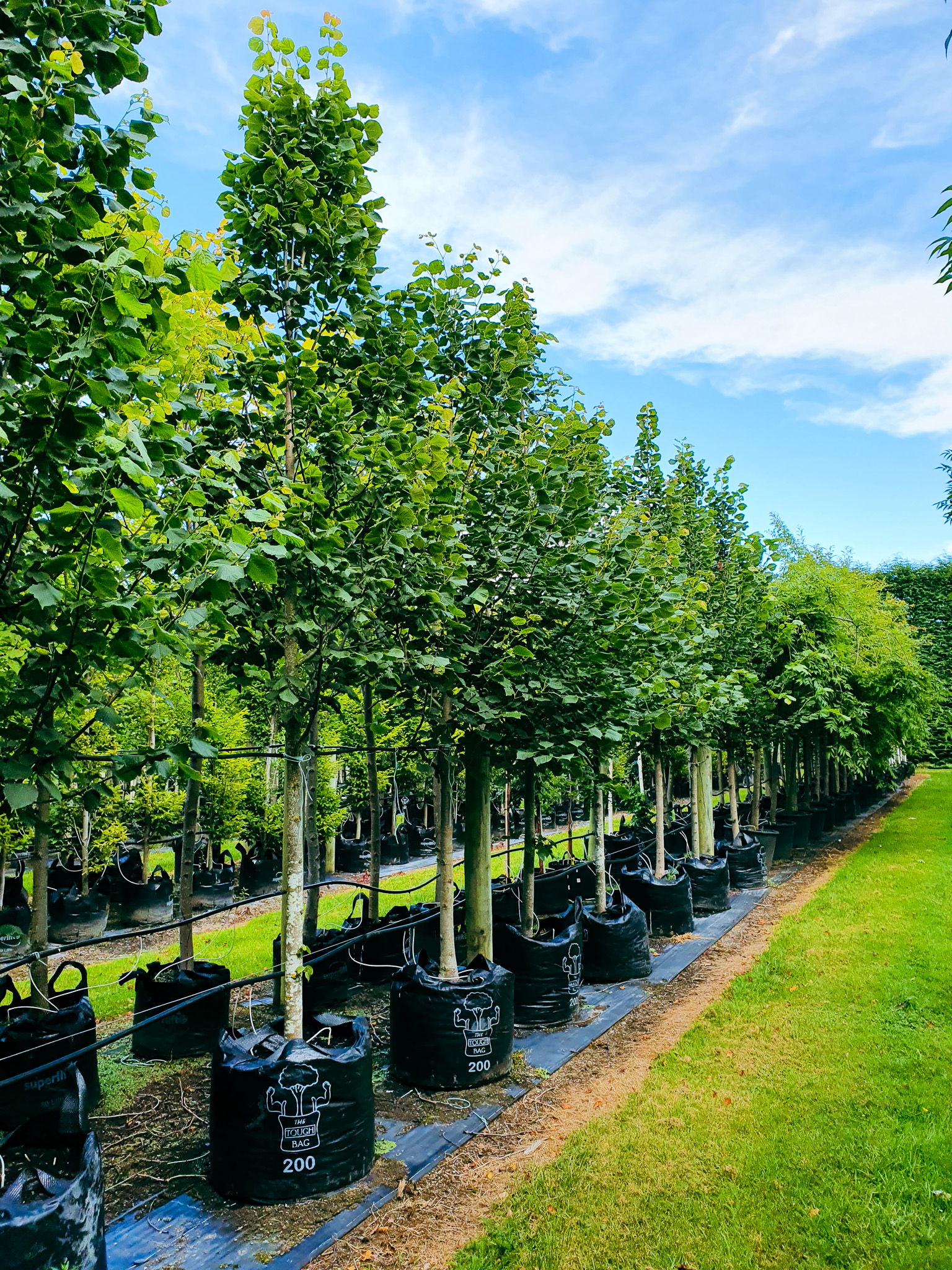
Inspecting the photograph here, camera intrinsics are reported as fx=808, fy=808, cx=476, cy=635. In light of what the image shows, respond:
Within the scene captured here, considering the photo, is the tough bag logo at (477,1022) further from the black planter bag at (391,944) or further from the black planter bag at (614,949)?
the black planter bag at (614,949)

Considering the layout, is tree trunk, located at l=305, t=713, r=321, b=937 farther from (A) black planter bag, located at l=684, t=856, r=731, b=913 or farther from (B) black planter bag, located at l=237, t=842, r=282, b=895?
(A) black planter bag, located at l=684, t=856, r=731, b=913

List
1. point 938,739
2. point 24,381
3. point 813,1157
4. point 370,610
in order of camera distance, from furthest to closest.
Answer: point 938,739 → point 370,610 → point 813,1157 → point 24,381

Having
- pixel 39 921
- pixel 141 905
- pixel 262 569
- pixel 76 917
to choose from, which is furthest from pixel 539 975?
pixel 141 905

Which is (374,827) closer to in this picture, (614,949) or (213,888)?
(614,949)

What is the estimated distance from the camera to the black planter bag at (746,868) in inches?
528

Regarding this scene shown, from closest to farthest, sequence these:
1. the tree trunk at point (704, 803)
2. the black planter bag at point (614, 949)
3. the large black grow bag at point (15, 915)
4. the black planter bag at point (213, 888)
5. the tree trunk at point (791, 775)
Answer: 1. the black planter bag at point (614, 949)
2. the large black grow bag at point (15, 915)
3. the black planter bag at point (213, 888)
4. the tree trunk at point (704, 803)
5. the tree trunk at point (791, 775)

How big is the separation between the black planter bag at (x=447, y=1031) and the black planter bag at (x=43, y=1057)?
6.49 feet

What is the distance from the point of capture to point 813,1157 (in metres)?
4.43

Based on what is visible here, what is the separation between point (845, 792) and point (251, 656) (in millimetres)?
24954

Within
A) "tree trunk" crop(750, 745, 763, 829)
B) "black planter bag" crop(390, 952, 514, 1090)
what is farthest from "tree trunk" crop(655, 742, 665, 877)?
"tree trunk" crop(750, 745, 763, 829)

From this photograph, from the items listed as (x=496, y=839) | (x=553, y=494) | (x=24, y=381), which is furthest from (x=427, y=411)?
(x=496, y=839)

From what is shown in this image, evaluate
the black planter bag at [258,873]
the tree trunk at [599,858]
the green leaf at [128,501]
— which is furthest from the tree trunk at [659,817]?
the green leaf at [128,501]

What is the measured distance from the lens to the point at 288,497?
4.19 m

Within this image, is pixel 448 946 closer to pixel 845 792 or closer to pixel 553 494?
pixel 553 494
